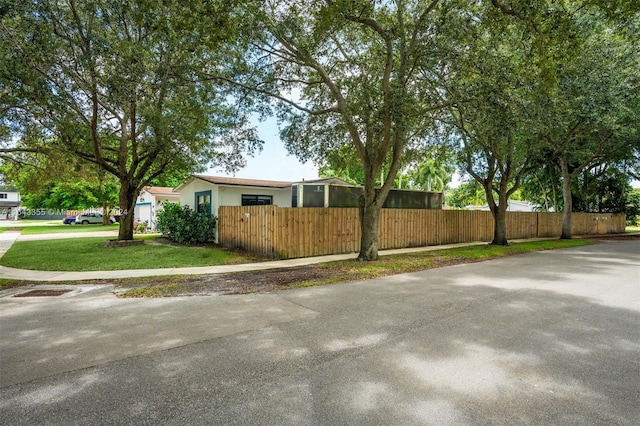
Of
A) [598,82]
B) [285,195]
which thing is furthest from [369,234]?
[598,82]

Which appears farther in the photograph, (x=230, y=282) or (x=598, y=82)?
(x=598, y=82)

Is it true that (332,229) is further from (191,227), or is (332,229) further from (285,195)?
(191,227)

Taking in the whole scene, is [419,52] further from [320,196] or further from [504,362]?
[504,362]

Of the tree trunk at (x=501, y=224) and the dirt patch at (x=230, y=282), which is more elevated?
the tree trunk at (x=501, y=224)

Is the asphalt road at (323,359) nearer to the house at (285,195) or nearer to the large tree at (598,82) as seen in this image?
the house at (285,195)

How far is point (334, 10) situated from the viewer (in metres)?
7.04

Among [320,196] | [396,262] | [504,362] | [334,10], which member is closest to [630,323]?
[504,362]

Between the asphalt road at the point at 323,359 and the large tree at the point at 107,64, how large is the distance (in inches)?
208

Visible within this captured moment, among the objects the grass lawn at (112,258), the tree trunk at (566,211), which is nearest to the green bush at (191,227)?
the grass lawn at (112,258)

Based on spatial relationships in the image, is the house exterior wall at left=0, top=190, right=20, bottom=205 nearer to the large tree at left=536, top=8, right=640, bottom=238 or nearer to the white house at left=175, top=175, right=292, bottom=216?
the white house at left=175, top=175, right=292, bottom=216

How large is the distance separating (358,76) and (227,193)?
8009mm

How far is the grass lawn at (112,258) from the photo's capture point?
10.0 meters

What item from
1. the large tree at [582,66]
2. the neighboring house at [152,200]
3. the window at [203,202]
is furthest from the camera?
the neighboring house at [152,200]

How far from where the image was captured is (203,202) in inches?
659
